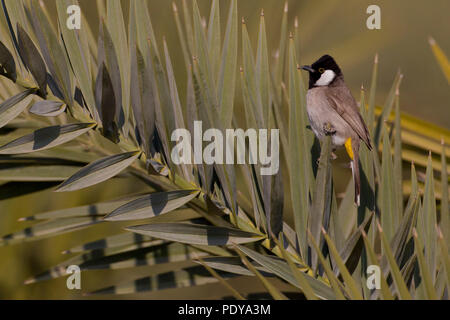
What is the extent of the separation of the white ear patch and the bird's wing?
2cm

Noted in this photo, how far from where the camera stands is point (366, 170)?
83 cm

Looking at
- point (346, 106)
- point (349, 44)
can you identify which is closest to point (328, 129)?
point (346, 106)

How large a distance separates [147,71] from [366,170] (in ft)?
1.24

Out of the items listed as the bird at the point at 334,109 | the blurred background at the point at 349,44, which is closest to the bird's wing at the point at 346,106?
the bird at the point at 334,109

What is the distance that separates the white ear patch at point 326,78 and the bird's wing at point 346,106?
0.06 feet

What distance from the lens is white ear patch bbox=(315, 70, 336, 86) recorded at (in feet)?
3.36

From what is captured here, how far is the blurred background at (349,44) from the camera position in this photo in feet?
4.32

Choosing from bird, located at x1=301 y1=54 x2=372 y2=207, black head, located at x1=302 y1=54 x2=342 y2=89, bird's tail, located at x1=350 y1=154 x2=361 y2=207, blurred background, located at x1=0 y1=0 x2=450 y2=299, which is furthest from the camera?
blurred background, located at x1=0 y1=0 x2=450 y2=299

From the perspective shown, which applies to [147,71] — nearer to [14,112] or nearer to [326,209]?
[14,112]

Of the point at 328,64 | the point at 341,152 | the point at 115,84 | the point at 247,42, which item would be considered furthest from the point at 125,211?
the point at 341,152

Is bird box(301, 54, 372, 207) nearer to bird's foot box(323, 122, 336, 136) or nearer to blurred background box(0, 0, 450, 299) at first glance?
bird's foot box(323, 122, 336, 136)

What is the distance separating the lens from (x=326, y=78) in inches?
40.8

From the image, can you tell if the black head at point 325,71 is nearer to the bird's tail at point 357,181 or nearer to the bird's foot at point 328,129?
the bird's foot at point 328,129

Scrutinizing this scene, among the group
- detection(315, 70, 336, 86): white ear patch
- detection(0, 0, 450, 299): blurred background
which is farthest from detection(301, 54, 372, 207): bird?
detection(0, 0, 450, 299): blurred background
